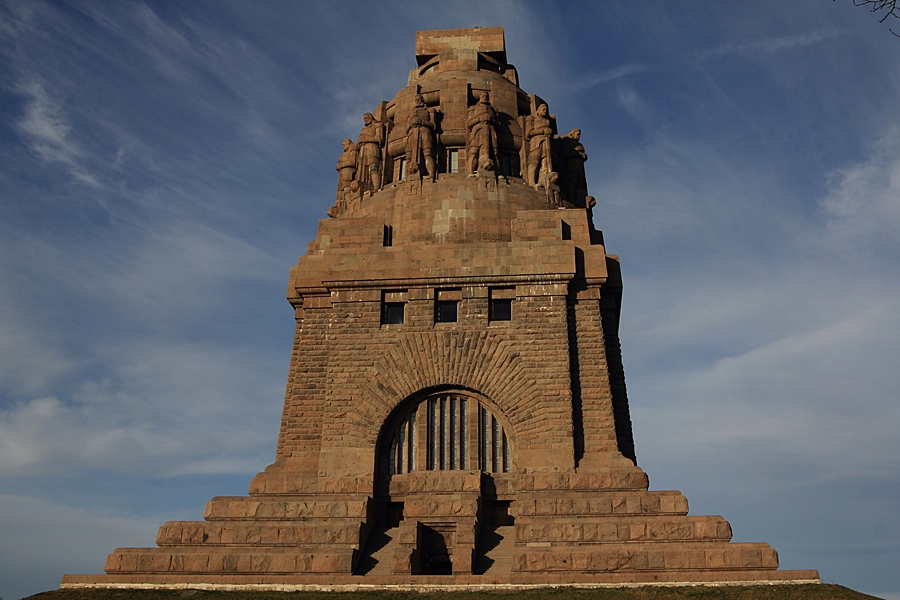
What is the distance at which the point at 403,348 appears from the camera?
88.0 ft

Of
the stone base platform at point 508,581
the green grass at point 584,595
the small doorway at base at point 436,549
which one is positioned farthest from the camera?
the small doorway at base at point 436,549

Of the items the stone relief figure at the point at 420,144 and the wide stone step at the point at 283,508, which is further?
the stone relief figure at the point at 420,144

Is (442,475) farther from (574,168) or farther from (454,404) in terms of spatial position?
(574,168)

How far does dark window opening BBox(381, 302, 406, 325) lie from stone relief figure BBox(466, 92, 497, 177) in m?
5.86

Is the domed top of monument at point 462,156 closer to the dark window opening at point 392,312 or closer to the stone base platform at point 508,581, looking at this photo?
the dark window opening at point 392,312

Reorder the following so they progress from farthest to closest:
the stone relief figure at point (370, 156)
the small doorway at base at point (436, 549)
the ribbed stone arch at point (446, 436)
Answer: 1. the stone relief figure at point (370, 156)
2. the ribbed stone arch at point (446, 436)
3. the small doorway at base at point (436, 549)

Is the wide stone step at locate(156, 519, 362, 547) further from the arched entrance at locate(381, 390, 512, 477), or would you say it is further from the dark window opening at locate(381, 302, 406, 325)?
the dark window opening at locate(381, 302, 406, 325)

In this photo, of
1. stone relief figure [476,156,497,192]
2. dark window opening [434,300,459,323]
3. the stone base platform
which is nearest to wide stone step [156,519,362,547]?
the stone base platform

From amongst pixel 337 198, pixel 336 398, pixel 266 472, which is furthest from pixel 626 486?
pixel 337 198

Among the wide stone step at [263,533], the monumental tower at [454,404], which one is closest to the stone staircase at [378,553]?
the monumental tower at [454,404]

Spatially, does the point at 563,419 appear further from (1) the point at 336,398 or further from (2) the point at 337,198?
(2) the point at 337,198

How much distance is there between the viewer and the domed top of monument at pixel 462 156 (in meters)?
30.0

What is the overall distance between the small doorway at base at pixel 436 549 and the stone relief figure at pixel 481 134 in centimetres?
1281

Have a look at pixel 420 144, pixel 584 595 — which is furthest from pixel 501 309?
pixel 584 595
